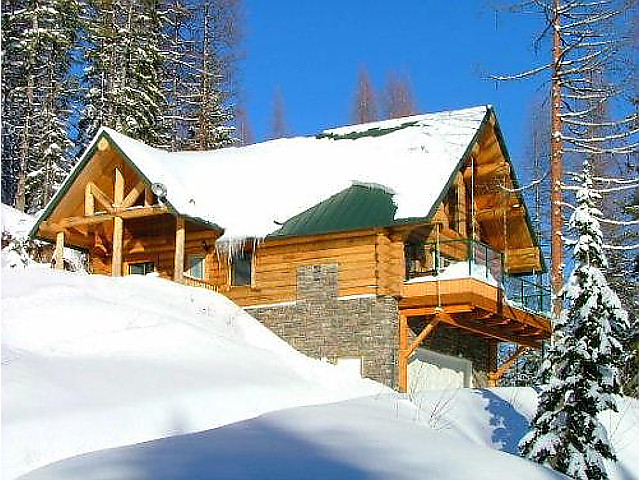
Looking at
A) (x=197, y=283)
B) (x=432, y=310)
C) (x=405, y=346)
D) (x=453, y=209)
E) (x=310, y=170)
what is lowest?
(x=405, y=346)

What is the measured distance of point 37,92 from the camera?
38.4 meters

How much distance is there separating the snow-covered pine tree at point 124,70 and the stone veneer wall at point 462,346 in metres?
18.4

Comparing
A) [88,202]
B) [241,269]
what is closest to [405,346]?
[241,269]

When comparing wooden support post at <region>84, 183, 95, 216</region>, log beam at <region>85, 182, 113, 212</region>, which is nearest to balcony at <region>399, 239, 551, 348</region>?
log beam at <region>85, 182, 113, 212</region>

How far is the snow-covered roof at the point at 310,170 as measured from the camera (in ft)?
67.7

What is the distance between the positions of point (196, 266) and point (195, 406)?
12.4m

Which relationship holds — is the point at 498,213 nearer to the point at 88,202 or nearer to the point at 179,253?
the point at 179,253

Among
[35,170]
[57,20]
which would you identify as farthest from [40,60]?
[35,170]

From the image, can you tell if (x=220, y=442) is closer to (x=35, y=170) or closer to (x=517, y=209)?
(x=517, y=209)

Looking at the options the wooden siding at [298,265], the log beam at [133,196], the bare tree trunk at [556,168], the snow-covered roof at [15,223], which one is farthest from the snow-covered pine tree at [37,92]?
the bare tree trunk at [556,168]

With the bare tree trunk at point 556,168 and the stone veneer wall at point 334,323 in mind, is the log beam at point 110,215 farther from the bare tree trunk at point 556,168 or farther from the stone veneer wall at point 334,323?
the bare tree trunk at point 556,168

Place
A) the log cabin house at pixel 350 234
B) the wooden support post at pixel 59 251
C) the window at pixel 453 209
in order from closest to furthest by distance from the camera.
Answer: the log cabin house at pixel 350 234
the wooden support post at pixel 59 251
the window at pixel 453 209

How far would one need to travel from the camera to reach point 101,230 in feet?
78.7

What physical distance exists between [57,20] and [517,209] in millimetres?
21901
